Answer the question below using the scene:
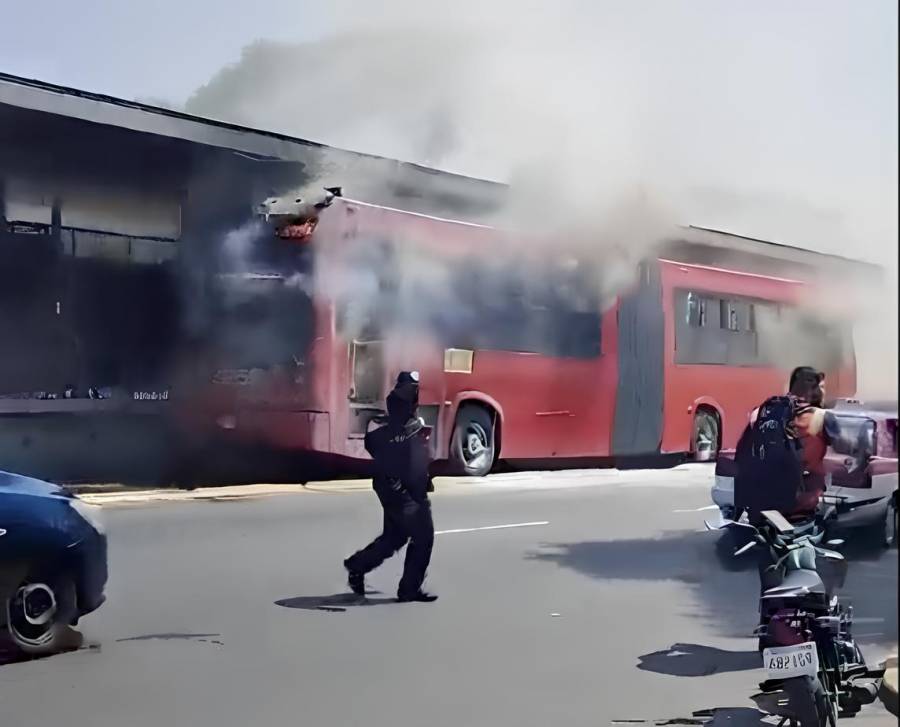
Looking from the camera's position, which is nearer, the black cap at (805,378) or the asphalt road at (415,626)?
the asphalt road at (415,626)

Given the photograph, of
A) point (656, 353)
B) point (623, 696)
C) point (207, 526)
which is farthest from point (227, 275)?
point (623, 696)

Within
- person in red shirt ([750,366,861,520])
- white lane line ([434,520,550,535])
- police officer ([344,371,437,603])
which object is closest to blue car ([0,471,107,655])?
police officer ([344,371,437,603])

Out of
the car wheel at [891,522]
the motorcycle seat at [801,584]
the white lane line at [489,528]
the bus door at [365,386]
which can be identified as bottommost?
the motorcycle seat at [801,584]

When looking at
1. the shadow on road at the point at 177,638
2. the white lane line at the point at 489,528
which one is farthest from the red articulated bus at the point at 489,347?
the shadow on road at the point at 177,638

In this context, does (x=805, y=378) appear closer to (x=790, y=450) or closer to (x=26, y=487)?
(x=790, y=450)

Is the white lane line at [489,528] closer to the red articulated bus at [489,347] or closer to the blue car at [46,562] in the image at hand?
the red articulated bus at [489,347]

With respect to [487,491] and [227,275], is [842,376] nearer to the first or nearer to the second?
[487,491]
